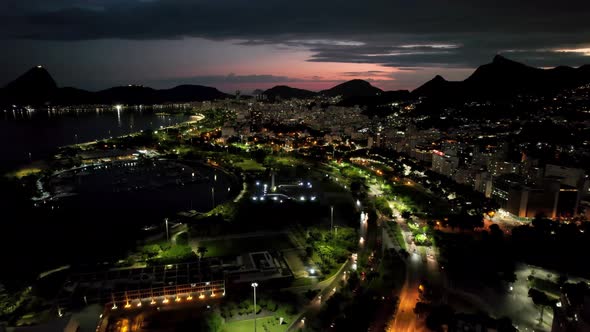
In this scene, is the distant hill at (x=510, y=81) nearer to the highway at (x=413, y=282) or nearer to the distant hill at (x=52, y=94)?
the highway at (x=413, y=282)

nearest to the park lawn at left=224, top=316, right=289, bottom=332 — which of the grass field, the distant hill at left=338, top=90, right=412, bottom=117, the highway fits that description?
the highway

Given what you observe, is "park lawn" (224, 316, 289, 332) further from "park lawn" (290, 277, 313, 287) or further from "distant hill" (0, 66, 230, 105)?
"distant hill" (0, 66, 230, 105)

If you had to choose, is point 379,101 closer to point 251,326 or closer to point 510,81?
point 510,81

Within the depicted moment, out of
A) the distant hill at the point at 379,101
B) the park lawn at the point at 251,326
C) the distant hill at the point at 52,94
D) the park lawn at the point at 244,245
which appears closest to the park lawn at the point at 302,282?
the park lawn at the point at 251,326

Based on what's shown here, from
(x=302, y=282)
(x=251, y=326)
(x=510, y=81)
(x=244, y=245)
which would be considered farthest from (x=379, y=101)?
(x=251, y=326)

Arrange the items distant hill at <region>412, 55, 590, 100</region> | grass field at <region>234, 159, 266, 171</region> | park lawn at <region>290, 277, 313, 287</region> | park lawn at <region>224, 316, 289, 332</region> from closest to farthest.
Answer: park lawn at <region>224, 316, 289, 332</region> → park lawn at <region>290, 277, 313, 287</region> → grass field at <region>234, 159, 266, 171</region> → distant hill at <region>412, 55, 590, 100</region>

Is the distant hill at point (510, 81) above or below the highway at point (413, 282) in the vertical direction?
above
